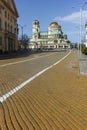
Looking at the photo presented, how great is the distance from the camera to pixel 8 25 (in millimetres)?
86375

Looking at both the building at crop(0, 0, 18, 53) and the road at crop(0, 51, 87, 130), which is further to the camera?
the building at crop(0, 0, 18, 53)

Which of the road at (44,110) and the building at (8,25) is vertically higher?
the building at (8,25)

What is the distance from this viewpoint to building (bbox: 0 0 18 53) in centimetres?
7694

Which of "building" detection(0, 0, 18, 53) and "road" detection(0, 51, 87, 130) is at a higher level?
"building" detection(0, 0, 18, 53)

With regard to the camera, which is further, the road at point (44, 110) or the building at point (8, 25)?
the building at point (8, 25)

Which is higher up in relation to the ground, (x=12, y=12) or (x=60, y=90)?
(x=12, y=12)

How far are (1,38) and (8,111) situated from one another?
2709 inches

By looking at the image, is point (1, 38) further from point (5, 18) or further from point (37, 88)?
point (37, 88)

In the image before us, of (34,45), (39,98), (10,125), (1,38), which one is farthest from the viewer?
(34,45)

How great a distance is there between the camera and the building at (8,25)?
76.9 m

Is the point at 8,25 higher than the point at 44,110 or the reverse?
higher

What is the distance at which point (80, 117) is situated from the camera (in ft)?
24.5

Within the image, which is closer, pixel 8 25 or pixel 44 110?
pixel 44 110

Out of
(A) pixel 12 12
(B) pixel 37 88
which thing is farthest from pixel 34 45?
(B) pixel 37 88
